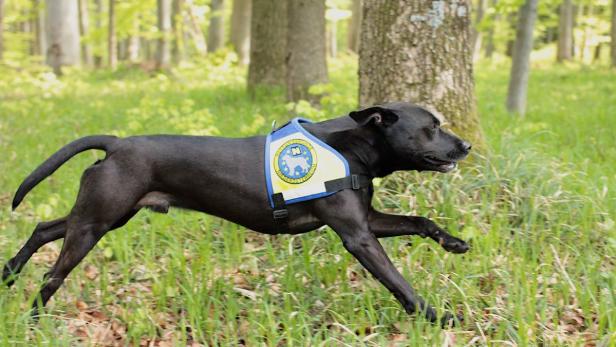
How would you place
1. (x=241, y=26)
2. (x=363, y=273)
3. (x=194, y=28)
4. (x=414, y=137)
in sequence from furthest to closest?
(x=194, y=28), (x=241, y=26), (x=363, y=273), (x=414, y=137)

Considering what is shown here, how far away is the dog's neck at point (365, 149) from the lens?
3.67 m

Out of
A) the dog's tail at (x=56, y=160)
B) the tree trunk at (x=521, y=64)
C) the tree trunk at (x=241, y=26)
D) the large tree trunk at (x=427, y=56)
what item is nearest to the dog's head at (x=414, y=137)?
the dog's tail at (x=56, y=160)

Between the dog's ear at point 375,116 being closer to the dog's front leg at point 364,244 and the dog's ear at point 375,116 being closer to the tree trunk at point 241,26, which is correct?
the dog's front leg at point 364,244

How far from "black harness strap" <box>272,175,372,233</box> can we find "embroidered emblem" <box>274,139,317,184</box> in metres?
0.12

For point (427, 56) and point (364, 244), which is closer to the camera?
point (364, 244)

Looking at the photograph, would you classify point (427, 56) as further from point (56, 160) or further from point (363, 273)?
point (56, 160)

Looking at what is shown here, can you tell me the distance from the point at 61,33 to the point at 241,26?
509 centimetres

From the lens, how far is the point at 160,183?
363cm

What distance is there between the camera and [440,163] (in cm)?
366

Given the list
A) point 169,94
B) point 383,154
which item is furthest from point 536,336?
point 169,94

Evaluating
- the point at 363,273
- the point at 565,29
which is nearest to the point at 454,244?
the point at 363,273

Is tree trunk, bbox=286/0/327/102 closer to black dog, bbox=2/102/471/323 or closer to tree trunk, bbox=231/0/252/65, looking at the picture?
black dog, bbox=2/102/471/323

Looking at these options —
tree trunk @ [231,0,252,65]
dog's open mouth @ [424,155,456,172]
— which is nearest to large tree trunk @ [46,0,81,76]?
tree trunk @ [231,0,252,65]

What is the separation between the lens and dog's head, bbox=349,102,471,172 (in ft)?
11.8
